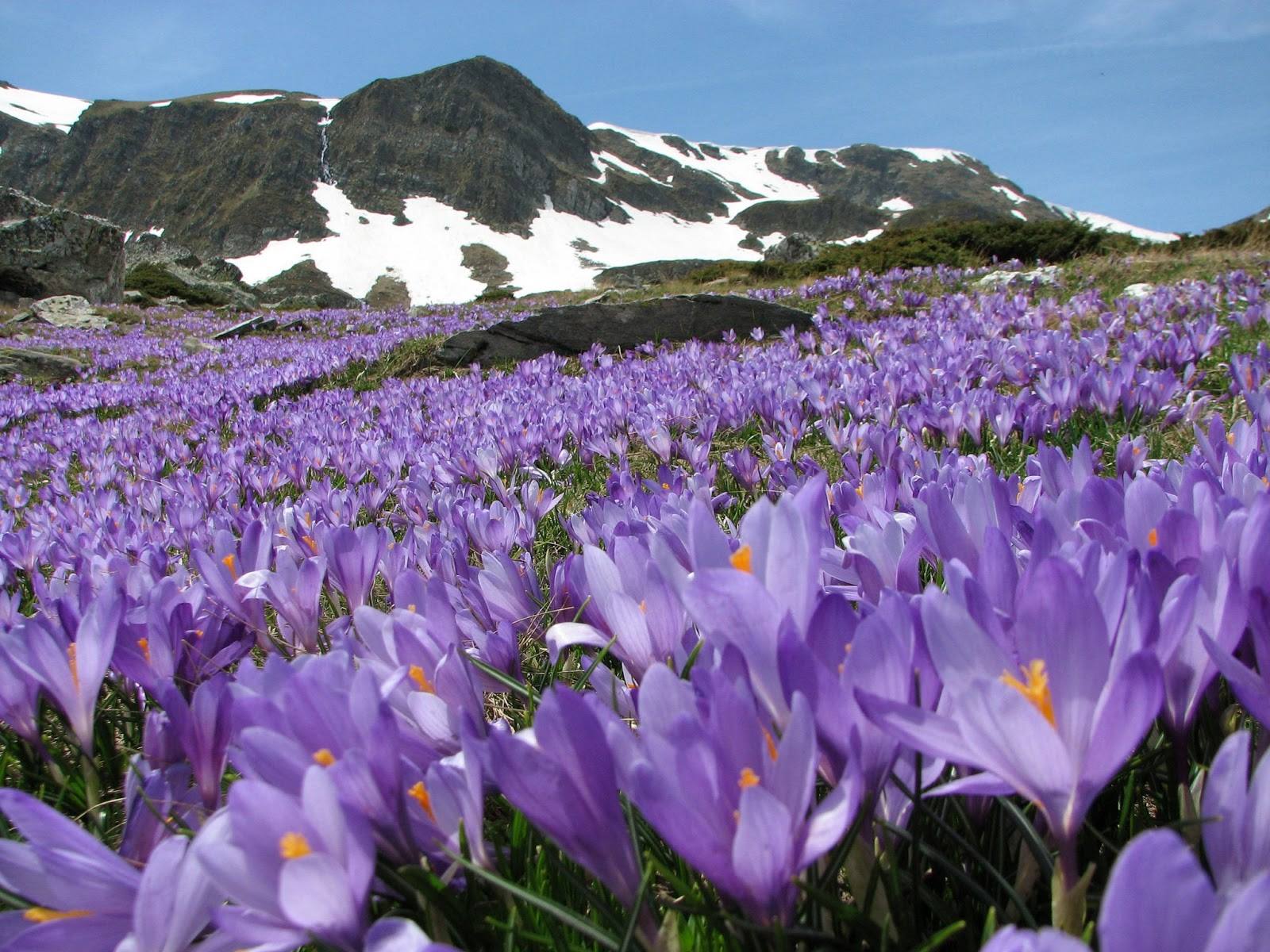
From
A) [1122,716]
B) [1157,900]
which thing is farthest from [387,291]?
[1157,900]

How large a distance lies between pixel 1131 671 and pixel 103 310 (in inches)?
1129

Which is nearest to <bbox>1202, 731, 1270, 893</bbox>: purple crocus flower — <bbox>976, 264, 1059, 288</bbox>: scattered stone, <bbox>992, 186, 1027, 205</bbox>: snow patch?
<bbox>976, 264, 1059, 288</bbox>: scattered stone

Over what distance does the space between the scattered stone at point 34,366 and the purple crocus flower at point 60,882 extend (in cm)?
1378

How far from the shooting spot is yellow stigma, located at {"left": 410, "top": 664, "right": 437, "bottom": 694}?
109cm

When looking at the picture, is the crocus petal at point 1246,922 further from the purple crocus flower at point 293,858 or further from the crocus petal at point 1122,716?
the purple crocus flower at point 293,858

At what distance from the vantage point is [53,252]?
2739cm

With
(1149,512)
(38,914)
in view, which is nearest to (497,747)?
(38,914)

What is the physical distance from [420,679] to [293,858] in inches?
16.8

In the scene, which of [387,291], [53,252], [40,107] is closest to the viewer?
[53,252]

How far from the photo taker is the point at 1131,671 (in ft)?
2.02

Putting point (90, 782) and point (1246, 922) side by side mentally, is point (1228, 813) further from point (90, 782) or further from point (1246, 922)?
point (90, 782)

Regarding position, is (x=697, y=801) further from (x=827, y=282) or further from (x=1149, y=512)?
(x=827, y=282)

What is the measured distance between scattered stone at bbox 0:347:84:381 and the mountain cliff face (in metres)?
77.4

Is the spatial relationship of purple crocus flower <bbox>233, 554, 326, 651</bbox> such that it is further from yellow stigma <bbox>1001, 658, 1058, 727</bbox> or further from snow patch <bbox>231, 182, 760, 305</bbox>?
snow patch <bbox>231, 182, 760, 305</bbox>
